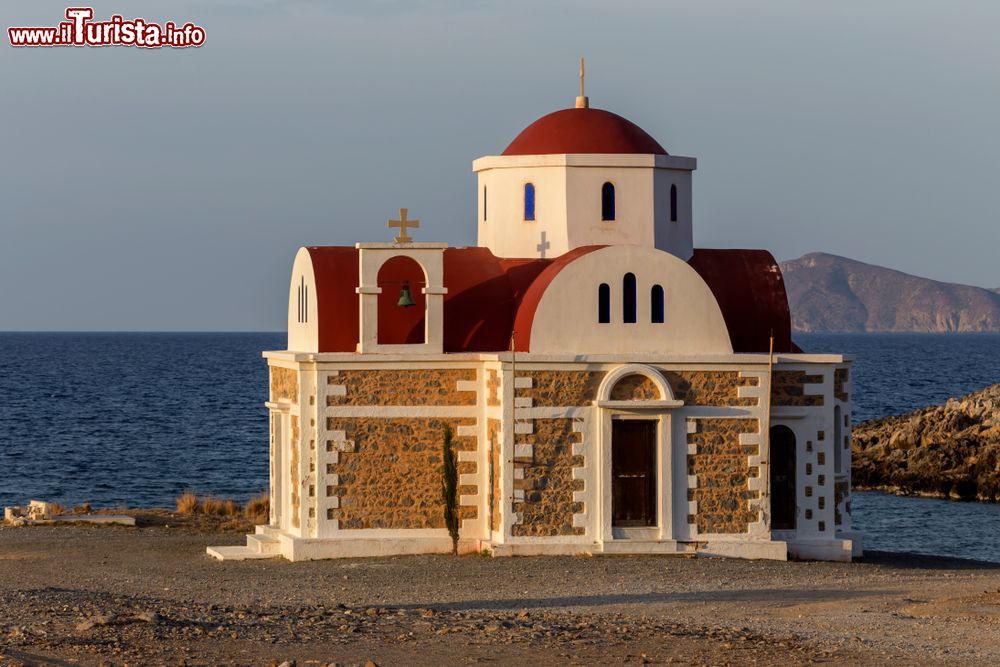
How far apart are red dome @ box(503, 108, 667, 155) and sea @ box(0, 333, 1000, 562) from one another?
453 inches

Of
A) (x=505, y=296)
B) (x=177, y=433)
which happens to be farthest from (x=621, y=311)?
(x=177, y=433)

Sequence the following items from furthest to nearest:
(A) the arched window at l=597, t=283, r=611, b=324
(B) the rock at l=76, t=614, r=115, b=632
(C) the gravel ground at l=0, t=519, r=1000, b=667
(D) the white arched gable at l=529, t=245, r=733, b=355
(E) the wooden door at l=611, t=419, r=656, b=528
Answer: (A) the arched window at l=597, t=283, r=611, b=324 < (D) the white arched gable at l=529, t=245, r=733, b=355 < (E) the wooden door at l=611, t=419, r=656, b=528 < (B) the rock at l=76, t=614, r=115, b=632 < (C) the gravel ground at l=0, t=519, r=1000, b=667

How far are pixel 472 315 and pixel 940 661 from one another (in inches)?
498

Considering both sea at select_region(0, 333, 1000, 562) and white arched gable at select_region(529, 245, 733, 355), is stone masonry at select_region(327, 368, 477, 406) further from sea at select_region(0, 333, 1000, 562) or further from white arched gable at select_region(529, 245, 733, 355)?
sea at select_region(0, 333, 1000, 562)

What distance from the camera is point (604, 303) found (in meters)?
27.7

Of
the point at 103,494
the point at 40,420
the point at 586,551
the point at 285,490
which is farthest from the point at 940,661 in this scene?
the point at 40,420

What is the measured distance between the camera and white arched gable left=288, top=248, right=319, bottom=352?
1127 inches

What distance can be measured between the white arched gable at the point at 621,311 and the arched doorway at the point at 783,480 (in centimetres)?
192

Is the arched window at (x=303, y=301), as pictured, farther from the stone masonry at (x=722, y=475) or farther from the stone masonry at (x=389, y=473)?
the stone masonry at (x=722, y=475)

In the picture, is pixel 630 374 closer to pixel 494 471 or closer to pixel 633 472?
pixel 633 472

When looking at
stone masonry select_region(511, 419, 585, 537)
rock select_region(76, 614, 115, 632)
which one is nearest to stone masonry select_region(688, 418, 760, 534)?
stone masonry select_region(511, 419, 585, 537)

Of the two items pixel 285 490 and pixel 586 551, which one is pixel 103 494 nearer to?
pixel 285 490

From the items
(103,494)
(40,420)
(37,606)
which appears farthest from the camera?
(40,420)

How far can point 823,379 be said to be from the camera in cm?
2841
